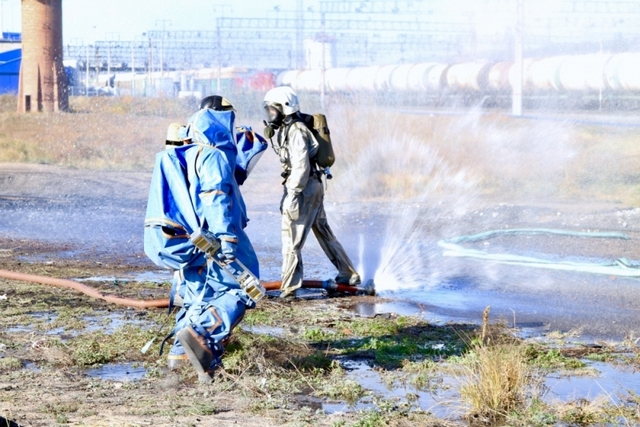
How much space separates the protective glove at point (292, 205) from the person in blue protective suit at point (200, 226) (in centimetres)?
268

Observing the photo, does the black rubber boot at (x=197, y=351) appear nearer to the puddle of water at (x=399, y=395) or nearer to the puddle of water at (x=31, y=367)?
the puddle of water at (x=399, y=395)

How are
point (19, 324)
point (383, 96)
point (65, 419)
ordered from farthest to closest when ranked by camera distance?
point (383, 96), point (19, 324), point (65, 419)

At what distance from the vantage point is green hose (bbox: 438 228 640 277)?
1014 centimetres

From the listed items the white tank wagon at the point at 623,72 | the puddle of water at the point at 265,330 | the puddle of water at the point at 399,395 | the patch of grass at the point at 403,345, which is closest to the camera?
the puddle of water at the point at 399,395

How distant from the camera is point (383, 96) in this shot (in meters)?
38.7

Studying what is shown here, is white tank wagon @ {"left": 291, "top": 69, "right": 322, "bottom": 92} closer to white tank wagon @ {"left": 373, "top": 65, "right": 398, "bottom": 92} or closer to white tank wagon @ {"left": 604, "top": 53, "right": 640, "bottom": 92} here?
white tank wagon @ {"left": 373, "top": 65, "right": 398, "bottom": 92}

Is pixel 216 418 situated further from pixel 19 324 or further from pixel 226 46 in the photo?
pixel 226 46

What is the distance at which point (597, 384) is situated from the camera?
566 cm

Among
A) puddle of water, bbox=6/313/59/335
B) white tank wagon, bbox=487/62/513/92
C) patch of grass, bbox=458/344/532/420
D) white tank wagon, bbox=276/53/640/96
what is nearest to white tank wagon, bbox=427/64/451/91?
white tank wagon, bbox=276/53/640/96

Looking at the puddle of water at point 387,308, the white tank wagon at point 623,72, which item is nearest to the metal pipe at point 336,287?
the puddle of water at point 387,308

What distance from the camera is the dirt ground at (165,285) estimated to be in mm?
5012

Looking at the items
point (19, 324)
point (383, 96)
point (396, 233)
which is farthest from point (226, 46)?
point (19, 324)

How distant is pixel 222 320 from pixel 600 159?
17.0 m

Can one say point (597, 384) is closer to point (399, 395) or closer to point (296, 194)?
point (399, 395)
